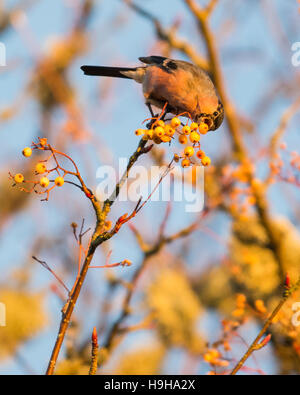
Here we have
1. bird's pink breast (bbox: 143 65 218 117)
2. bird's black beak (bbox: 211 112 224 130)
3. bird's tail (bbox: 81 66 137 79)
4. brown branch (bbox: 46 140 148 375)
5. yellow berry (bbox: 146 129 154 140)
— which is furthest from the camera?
bird's tail (bbox: 81 66 137 79)

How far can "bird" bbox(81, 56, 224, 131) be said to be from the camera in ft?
4.96

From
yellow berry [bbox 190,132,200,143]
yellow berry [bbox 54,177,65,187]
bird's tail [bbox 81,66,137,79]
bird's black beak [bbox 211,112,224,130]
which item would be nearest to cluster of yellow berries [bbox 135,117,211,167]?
yellow berry [bbox 190,132,200,143]

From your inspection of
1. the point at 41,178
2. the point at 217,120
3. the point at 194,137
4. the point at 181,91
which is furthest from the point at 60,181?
the point at 217,120

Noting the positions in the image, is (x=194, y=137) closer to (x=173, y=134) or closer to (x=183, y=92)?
(x=173, y=134)

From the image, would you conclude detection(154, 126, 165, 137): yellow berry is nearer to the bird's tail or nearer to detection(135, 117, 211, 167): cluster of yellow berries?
detection(135, 117, 211, 167): cluster of yellow berries

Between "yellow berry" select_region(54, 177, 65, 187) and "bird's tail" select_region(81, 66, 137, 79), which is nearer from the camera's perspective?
"yellow berry" select_region(54, 177, 65, 187)

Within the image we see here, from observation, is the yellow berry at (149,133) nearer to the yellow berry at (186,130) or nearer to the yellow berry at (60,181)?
the yellow berry at (186,130)

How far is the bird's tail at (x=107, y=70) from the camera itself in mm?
1819

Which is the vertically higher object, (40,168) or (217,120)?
(217,120)

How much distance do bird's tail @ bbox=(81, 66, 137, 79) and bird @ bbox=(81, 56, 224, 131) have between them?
2cm

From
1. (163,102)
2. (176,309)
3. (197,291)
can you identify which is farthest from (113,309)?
(163,102)

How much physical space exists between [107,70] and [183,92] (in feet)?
1.63

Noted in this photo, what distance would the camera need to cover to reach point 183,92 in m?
1.53

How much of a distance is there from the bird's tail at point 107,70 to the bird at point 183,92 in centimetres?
2
